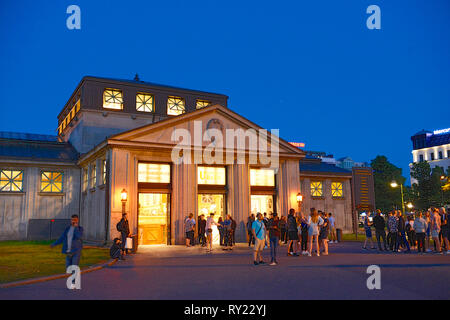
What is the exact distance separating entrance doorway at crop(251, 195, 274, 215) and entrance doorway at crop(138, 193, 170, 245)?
634cm

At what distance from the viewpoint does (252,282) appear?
9.77 metres

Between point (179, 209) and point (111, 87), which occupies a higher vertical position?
point (111, 87)

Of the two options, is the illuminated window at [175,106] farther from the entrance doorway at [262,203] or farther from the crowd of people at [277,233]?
the crowd of people at [277,233]

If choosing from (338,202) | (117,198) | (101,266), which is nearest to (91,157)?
(117,198)

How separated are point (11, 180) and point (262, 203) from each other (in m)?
18.4

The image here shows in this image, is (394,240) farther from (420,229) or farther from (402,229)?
(420,229)

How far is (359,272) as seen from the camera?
1137 cm

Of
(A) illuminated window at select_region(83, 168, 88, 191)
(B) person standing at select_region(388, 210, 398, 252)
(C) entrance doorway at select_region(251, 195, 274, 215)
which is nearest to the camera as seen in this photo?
(B) person standing at select_region(388, 210, 398, 252)

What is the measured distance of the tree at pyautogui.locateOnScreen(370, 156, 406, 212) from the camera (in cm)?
5591

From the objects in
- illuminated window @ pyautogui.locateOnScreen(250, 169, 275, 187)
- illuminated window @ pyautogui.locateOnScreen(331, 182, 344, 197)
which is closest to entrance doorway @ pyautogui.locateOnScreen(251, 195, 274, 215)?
illuminated window @ pyautogui.locateOnScreen(250, 169, 275, 187)

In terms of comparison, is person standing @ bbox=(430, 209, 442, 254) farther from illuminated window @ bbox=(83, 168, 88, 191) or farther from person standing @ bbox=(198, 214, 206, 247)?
illuminated window @ bbox=(83, 168, 88, 191)

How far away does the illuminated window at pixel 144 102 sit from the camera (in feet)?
108
